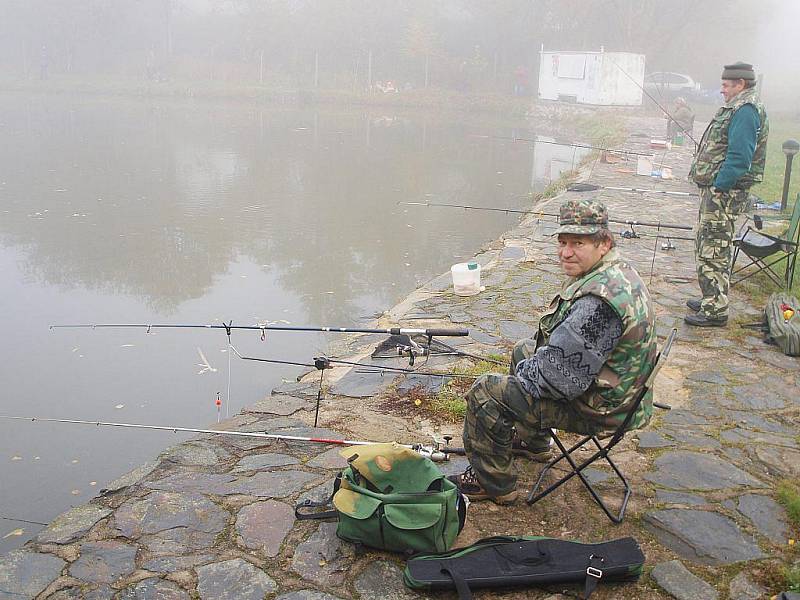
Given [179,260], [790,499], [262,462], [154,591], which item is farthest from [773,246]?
[179,260]

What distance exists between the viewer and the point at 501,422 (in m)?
3.37

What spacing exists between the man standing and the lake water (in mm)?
3457

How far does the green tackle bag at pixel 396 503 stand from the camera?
3135 millimetres

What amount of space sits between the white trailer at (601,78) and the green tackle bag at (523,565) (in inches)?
1197

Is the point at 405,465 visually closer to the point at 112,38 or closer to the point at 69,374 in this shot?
the point at 69,374

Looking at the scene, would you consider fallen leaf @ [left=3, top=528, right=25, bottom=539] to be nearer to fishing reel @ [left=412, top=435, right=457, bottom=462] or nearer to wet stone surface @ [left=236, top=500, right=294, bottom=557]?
wet stone surface @ [left=236, top=500, right=294, bottom=557]

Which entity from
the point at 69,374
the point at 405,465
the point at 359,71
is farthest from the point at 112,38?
the point at 405,465

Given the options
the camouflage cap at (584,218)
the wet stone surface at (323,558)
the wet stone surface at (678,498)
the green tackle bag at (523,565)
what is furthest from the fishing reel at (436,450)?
the camouflage cap at (584,218)

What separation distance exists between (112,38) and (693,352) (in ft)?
173

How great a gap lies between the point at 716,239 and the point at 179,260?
682 centimetres

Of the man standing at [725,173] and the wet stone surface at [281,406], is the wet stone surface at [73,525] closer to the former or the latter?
the wet stone surface at [281,406]

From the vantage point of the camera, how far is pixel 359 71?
154 feet

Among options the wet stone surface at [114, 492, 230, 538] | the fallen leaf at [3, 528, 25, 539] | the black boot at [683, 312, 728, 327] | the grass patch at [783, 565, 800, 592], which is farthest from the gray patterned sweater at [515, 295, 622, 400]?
the black boot at [683, 312, 728, 327]

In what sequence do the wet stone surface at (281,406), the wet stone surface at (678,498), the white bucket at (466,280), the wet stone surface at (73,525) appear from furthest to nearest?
the white bucket at (466,280)
the wet stone surface at (281,406)
the wet stone surface at (678,498)
the wet stone surface at (73,525)
